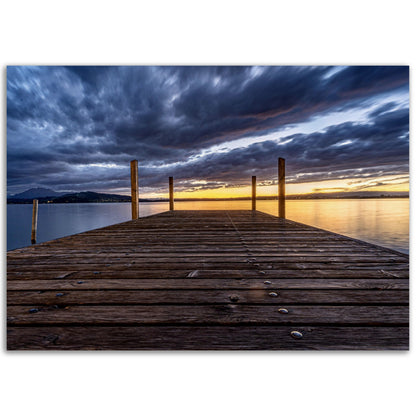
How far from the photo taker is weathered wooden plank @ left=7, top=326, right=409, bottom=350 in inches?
44.4

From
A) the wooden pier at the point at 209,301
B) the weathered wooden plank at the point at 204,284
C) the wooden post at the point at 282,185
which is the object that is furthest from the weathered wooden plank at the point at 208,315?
the wooden post at the point at 282,185

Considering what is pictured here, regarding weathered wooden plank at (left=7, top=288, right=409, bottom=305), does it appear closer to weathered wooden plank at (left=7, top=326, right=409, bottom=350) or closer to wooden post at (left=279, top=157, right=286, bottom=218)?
weathered wooden plank at (left=7, top=326, right=409, bottom=350)

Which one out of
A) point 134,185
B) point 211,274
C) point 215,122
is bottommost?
point 211,274

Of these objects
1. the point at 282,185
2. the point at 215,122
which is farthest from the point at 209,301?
the point at 282,185

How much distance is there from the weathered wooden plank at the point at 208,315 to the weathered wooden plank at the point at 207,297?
0.06 metres

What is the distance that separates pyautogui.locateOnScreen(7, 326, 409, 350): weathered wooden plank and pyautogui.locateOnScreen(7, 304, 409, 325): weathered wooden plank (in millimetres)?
46

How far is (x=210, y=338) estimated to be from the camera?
1.15 m

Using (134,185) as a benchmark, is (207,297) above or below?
below

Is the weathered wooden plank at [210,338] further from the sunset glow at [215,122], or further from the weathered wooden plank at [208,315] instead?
the sunset glow at [215,122]

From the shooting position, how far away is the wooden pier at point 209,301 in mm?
1152

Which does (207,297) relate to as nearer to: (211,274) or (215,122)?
(211,274)

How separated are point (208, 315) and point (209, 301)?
0.47 ft
